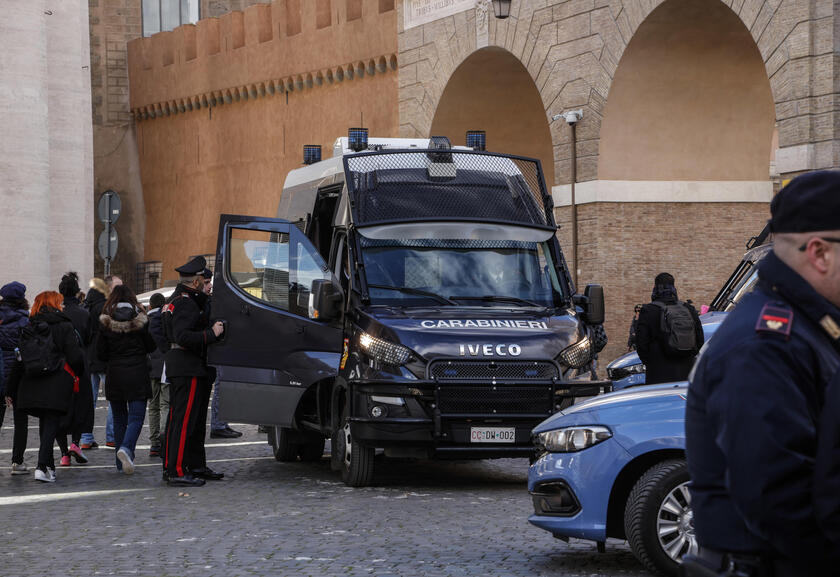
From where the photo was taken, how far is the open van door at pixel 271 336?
1255cm

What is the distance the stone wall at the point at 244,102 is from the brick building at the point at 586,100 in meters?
0.07

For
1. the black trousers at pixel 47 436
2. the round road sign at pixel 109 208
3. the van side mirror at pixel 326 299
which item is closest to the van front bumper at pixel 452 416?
the van side mirror at pixel 326 299

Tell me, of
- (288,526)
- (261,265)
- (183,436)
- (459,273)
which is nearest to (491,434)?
(459,273)

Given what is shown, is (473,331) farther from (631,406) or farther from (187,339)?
(631,406)

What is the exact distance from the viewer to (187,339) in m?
11.9

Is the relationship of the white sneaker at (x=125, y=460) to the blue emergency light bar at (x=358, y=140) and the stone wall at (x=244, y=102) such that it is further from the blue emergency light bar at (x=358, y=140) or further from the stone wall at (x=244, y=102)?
the stone wall at (x=244, y=102)

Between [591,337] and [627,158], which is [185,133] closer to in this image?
[627,158]

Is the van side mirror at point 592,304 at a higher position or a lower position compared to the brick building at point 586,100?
lower

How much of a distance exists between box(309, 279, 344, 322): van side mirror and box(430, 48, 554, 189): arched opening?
20.1 m

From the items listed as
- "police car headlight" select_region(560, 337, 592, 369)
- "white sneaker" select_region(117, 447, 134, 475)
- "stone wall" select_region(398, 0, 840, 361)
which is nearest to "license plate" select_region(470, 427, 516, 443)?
"police car headlight" select_region(560, 337, 592, 369)

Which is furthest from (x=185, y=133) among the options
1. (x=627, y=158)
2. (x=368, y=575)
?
(x=368, y=575)

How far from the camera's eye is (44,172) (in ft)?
103

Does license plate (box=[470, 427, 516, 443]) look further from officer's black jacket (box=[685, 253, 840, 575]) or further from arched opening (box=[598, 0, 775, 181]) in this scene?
arched opening (box=[598, 0, 775, 181])

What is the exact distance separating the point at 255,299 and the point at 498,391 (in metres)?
2.44
